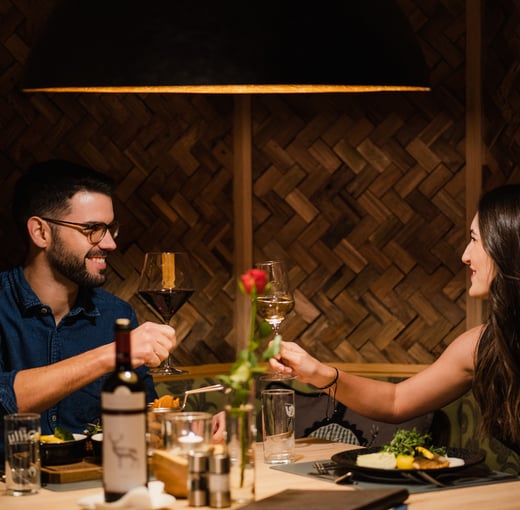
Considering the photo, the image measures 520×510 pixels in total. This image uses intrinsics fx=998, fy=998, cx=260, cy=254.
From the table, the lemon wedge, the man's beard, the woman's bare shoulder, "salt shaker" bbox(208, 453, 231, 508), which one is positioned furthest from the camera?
the man's beard

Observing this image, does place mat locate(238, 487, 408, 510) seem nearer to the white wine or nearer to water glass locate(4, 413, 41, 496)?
water glass locate(4, 413, 41, 496)

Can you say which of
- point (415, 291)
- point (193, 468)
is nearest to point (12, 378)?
point (193, 468)

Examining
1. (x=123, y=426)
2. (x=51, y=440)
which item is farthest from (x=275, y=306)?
(x=123, y=426)

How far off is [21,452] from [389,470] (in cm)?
79

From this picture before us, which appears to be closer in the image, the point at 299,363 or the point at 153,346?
the point at 153,346

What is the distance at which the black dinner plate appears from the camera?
2.19 m

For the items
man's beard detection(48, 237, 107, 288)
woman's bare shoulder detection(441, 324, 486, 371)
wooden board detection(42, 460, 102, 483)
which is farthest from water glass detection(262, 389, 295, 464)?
man's beard detection(48, 237, 107, 288)

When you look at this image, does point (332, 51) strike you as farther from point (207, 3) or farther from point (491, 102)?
point (491, 102)

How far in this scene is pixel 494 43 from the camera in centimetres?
375

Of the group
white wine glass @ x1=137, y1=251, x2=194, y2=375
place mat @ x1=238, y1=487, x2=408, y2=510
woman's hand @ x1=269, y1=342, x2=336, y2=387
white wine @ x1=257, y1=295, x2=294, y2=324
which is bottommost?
place mat @ x1=238, y1=487, x2=408, y2=510

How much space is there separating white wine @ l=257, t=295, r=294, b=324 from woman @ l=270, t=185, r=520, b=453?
135 mm

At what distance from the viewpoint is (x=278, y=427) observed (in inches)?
100

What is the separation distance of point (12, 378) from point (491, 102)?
2.08m

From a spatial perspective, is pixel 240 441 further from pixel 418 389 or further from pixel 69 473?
pixel 418 389
